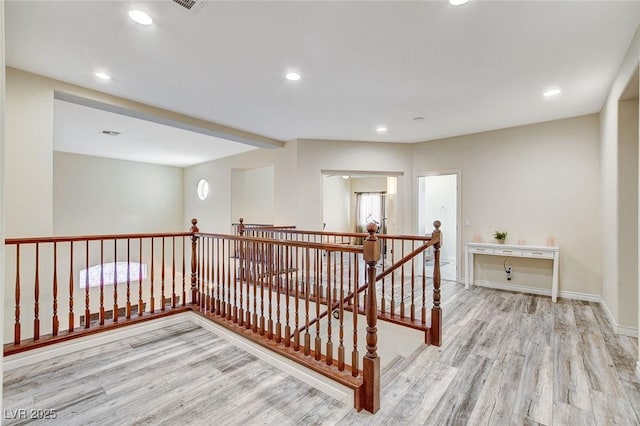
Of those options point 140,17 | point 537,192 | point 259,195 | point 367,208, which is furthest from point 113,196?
point 537,192

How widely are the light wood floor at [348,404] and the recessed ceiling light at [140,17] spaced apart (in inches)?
108

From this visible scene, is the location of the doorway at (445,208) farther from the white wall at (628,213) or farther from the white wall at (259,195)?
the white wall at (628,213)

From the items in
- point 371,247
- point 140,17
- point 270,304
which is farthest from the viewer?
point 270,304

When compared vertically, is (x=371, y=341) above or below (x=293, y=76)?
below

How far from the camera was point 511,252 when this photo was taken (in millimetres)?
→ 4734

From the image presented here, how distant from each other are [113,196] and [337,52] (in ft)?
24.9

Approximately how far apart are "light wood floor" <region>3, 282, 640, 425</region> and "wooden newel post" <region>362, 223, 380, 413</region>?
0.30 feet

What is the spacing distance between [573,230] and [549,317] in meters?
1.62

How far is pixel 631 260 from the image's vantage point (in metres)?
3.14

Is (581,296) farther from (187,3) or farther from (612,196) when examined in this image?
(187,3)

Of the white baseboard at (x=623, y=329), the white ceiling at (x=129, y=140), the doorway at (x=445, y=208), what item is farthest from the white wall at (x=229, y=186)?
the white baseboard at (x=623, y=329)

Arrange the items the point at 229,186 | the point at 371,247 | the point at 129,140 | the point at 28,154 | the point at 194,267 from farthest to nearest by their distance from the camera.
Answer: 1. the point at 229,186
2. the point at 129,140
3. the point at 194,267
4. the point at 28,154
5. the point at 371,247

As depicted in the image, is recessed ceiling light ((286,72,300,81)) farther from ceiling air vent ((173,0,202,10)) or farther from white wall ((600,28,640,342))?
white wall ((600,28,640,342))

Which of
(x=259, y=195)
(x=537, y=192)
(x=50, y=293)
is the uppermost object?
(x=259, y=195)
